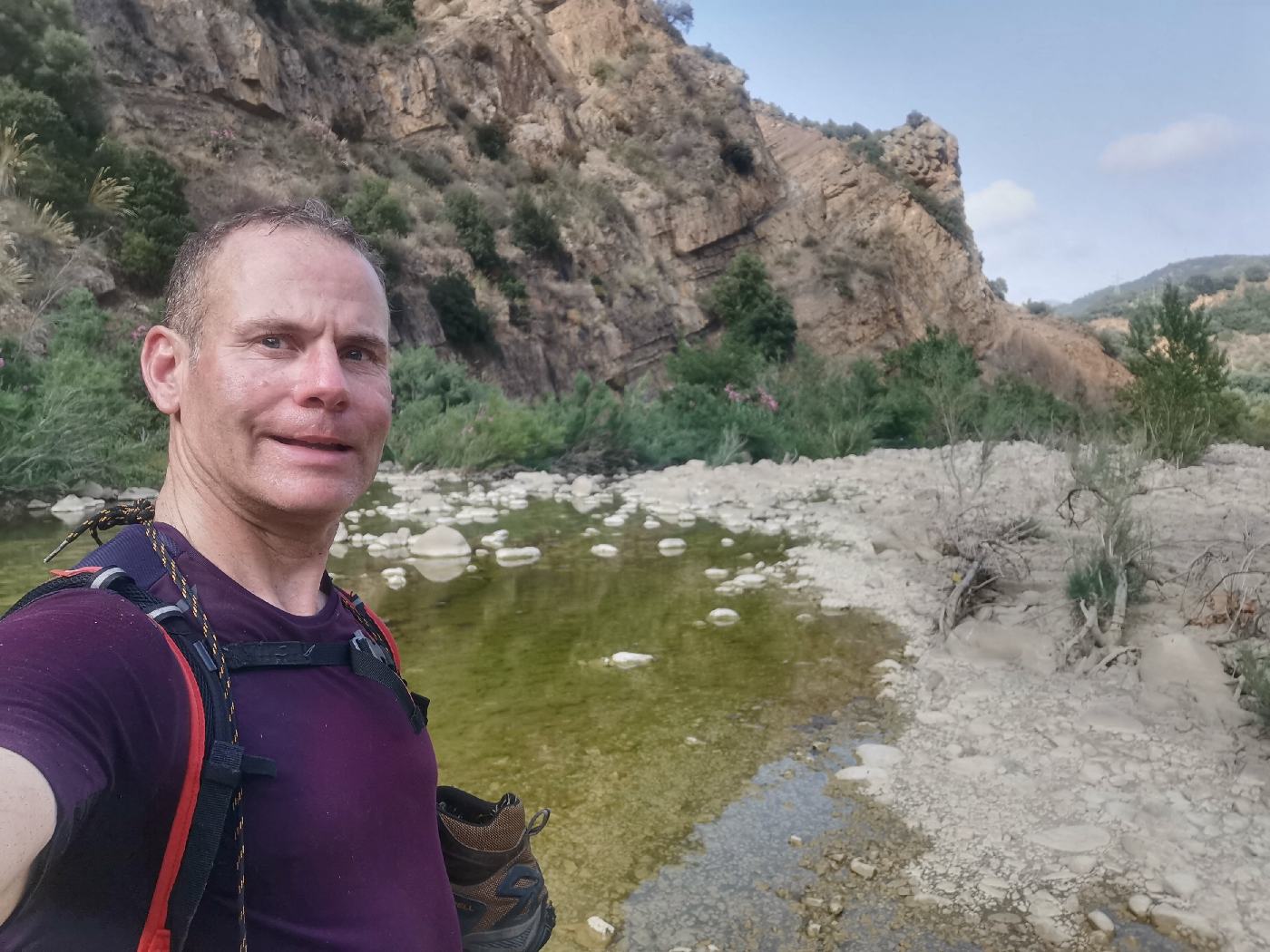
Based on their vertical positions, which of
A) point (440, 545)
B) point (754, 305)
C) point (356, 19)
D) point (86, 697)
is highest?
point (356, 19)

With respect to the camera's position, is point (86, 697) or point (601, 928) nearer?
point (86, 697)

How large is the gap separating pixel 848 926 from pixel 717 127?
2714cm

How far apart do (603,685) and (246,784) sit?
9.12 feet

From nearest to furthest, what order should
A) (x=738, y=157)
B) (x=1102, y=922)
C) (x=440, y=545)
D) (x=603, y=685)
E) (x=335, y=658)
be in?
(x=335, y=658) → (x=1102, y=922) → (x=603, y=685) → (x=440, y=545) → (x=738, y=157)

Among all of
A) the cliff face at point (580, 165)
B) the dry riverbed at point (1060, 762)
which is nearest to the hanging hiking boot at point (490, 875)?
the dry riverbed at point (1060, 762)

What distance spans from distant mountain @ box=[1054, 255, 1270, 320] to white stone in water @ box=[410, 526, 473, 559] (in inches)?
400

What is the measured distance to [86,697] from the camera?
745 mm

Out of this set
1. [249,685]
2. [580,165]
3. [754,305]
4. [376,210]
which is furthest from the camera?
[580,165]

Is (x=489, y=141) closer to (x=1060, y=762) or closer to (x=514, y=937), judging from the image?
(x=1060, y=762)

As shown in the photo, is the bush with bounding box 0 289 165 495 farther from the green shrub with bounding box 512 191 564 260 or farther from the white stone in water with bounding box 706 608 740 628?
the green shrub with bounding box 512 191 564 260

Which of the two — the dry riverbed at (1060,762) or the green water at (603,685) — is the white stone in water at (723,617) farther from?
the dry riverbed at (1060,762)

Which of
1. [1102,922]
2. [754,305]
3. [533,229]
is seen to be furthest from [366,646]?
[754,305]

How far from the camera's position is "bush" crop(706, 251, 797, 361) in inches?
902

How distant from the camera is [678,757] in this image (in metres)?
2.95
